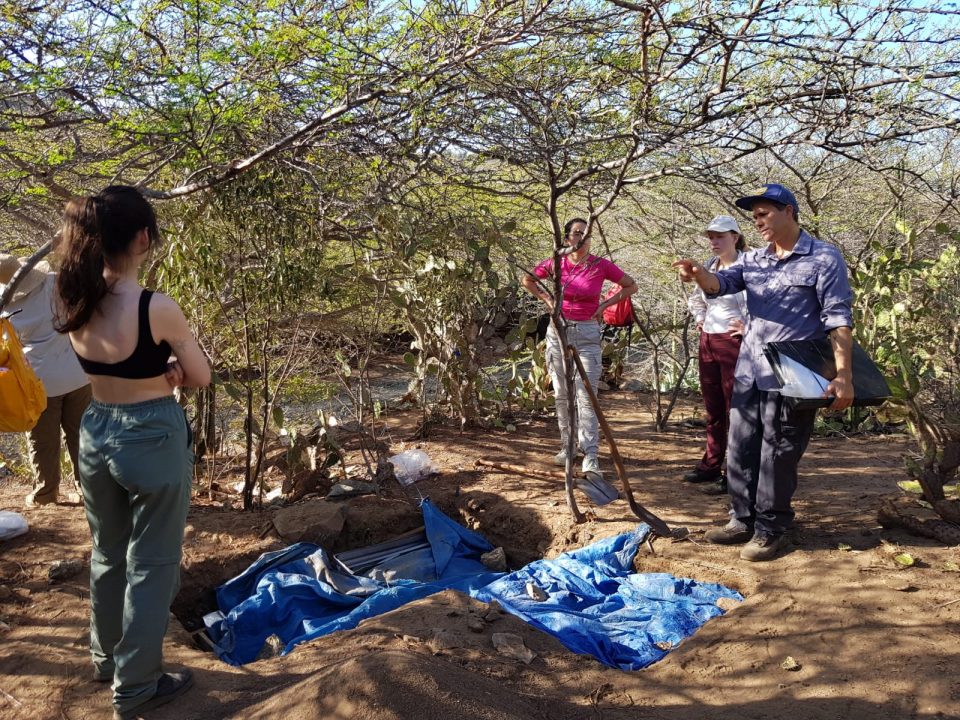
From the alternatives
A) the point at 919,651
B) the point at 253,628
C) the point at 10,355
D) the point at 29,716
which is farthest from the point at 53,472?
the point at 919,651

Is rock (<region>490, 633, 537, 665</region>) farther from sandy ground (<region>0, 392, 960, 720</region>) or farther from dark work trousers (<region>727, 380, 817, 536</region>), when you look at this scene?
dark work trousers (<region>727, 380, 817, 536</region>)

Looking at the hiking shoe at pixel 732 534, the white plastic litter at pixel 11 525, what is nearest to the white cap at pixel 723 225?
the hiking shoe at pixel 732 534

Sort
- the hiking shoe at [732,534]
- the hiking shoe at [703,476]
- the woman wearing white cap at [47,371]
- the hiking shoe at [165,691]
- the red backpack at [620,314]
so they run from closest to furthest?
the hiking shoe at [165,691], the hiking shoe at [732,534], the woman wearing white cap at [47,371], the hiking shoe at [703,476], the red backpack at [620,314]

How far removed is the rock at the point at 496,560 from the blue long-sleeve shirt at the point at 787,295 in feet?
5.64

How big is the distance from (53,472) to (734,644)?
383 centimetres

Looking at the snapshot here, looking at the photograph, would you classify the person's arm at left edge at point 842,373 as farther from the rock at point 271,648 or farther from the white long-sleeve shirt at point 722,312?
the rock at point 271,648

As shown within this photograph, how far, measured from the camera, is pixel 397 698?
235 cm

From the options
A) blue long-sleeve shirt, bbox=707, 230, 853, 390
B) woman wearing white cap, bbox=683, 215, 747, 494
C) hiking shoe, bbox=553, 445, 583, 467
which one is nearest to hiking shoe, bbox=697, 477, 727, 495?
woman wearing white cap, bbox=683, 215, 747, 494

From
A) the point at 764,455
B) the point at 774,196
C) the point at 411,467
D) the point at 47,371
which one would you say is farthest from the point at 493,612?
the point at 47,371

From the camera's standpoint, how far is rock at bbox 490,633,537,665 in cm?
304

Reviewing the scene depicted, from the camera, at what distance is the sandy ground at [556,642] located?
8.30 ft

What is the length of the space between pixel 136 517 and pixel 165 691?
0.65 meters

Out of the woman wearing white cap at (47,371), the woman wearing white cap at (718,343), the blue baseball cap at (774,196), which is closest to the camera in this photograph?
the blue baseball cap at (774,196)

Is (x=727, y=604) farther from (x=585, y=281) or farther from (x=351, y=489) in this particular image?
(x=351, y=489)
